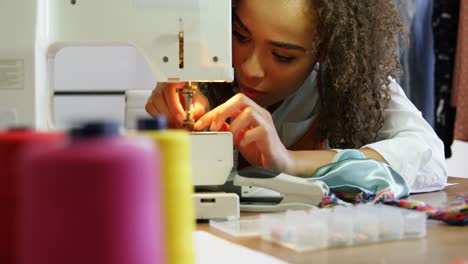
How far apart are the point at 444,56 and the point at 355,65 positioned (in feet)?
3.57

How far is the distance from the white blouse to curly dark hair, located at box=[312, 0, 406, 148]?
4 centimetres

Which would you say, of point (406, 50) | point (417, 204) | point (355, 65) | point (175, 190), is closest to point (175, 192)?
point (175, 190)

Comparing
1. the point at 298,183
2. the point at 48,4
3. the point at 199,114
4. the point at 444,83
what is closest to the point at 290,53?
the point at 199,114

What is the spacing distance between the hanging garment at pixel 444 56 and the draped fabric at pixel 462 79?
0.7 inches

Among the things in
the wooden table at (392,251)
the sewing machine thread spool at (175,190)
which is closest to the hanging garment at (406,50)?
the wooden table at (392,251)

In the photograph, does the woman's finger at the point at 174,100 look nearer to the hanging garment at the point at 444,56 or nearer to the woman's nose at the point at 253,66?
the woman's nose at the point at 253,66

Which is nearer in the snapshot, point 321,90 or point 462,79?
point 321,90

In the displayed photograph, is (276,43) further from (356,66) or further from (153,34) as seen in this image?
(153,34)

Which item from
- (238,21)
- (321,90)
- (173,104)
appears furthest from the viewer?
(321,90)

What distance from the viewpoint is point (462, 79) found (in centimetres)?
227

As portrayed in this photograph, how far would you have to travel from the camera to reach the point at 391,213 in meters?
0.78

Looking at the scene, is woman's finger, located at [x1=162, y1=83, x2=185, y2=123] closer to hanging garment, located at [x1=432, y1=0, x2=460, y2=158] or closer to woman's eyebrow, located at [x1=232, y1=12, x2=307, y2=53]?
woman's eyebrow, located at [x1=232, y1=12, x2=307, y2=53]

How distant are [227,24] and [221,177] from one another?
243 mm

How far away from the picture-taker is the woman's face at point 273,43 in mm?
1229
